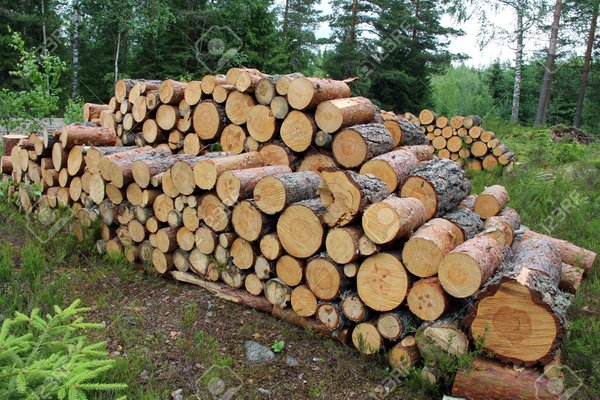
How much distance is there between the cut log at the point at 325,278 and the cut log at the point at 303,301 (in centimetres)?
6

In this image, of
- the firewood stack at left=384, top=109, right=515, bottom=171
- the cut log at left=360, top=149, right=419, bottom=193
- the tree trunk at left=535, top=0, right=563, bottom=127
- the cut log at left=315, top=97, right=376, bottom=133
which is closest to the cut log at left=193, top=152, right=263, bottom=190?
the cut log at left=315, top=97, right=376, bottom=133

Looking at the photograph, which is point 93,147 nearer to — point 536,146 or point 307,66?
point 536,146

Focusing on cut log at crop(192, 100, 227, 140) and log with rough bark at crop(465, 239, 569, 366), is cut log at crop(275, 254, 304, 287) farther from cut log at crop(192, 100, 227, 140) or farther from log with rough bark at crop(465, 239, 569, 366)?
cut log at crop(192, 100, 227, 140)

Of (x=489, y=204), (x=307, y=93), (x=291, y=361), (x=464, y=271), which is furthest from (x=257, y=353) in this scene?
A: (x=489, y=204)

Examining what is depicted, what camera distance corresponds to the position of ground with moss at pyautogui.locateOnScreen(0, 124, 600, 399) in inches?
119

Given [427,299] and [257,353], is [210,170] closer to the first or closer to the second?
[257,353]

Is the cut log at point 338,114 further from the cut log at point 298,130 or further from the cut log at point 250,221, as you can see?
the cut log at point 250,221

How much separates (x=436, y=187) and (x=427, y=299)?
1345mm

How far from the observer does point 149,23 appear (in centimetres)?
1559

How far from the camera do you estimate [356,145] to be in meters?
4.45

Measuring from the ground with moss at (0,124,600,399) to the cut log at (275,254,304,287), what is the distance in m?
0.39

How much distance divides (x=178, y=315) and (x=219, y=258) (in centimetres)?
64

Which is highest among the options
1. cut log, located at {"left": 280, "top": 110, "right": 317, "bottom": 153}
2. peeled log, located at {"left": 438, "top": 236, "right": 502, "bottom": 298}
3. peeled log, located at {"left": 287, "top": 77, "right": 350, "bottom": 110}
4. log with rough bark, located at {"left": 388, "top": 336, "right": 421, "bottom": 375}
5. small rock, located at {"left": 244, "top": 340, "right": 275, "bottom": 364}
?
peeled log, located at {"left": 287, "top": 77, "right": 350, "bottom": 110}

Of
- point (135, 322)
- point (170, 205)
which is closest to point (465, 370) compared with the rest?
point (135, 322)
